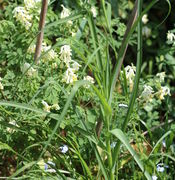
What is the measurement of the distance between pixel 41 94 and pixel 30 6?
1.66 ft

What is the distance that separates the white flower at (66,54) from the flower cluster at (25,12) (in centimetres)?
30

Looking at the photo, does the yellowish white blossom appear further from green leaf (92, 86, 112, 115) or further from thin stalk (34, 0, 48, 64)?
green leaf (92, 86, 112, 115)

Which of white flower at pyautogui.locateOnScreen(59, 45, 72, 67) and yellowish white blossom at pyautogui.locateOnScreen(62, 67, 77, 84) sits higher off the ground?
white flower at pyautogui.locateOnScreen(59, 45, 72, 67)

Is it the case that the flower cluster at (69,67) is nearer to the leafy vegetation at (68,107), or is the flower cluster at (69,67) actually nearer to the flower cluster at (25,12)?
the leafy vegetation at (68,107)

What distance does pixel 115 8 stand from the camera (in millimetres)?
3990

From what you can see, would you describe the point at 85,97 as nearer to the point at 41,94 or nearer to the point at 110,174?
the point at 41,94

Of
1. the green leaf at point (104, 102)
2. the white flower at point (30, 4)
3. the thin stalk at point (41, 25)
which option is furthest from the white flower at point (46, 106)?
the white flower at point (30, 4)

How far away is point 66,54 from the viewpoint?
2.37 meters

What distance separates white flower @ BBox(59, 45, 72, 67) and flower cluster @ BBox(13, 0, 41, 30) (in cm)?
30

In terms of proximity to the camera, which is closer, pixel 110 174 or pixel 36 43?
pixel 110 174

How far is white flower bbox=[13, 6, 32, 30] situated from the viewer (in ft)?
8.07

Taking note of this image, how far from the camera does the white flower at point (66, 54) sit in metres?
2.34

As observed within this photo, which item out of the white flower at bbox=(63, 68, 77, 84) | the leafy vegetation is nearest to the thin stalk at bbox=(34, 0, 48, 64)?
the leafy vegetation

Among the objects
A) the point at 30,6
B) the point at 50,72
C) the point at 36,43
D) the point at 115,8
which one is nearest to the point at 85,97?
the point at 50,72
